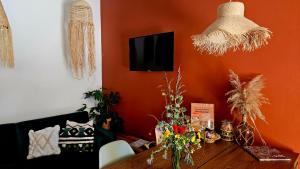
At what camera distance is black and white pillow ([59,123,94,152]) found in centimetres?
235

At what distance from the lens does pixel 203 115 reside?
78.5 inches

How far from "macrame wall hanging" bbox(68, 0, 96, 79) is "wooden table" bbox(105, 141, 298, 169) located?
5.83 feet

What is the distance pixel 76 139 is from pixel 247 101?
5.72 feet

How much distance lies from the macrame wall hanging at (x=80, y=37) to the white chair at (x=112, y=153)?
5.28ft

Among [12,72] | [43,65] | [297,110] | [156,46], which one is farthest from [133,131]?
[297,110]

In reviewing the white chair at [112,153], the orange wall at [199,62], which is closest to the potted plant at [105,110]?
the orange wall at [199,62]

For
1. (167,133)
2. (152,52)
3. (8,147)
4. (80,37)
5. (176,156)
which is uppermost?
(80,37)

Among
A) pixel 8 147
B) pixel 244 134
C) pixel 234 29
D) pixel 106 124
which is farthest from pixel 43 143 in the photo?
pixel 234 29

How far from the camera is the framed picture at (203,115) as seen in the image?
1.95 m

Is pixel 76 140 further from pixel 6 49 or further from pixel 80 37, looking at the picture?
pixel 80 37

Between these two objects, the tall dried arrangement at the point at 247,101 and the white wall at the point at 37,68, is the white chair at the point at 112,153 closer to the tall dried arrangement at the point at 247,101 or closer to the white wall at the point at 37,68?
the tall dried arrangement at the point at 247,101

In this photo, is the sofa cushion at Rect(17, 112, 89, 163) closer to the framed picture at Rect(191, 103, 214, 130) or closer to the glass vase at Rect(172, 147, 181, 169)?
the framed picture at Rect(191, 103, 214, 130)

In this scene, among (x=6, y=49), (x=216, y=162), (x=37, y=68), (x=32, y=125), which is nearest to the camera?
(x=216, y=162)

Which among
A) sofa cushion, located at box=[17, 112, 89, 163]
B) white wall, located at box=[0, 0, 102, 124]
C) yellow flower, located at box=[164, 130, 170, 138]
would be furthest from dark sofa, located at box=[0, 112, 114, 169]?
yellow flower, located at box=[164, 130, 170, 138]
